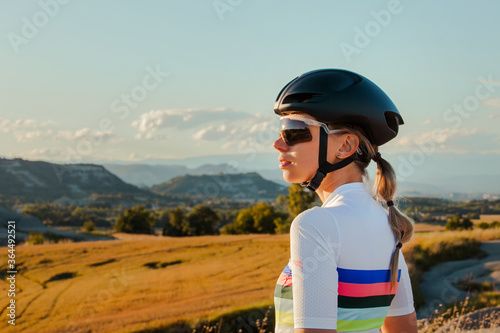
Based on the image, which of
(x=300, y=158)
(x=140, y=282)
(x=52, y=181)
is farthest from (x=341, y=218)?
(x=52, y=181)

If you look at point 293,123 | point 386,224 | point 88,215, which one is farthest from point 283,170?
point 88,215

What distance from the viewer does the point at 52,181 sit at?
159750 millimetres

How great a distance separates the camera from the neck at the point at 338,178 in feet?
7.13

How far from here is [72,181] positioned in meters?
173

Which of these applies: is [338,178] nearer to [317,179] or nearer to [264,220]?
[317,179]

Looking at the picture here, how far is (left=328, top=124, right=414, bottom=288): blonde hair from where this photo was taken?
2.02 metres

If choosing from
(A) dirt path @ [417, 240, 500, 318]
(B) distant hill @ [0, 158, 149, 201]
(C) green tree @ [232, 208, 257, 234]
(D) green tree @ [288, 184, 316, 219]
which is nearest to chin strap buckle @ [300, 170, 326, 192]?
(A) dirt path @ [417, 240, 500, 318]

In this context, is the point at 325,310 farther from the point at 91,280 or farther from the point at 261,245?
the point at 261,245

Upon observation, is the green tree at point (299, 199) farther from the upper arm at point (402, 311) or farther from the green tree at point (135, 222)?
the upper arm at point (402, 311)

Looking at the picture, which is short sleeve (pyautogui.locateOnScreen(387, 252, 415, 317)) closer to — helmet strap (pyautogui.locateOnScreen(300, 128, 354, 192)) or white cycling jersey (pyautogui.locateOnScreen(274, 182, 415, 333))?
white cycling jersey (pyautogui.locateOnScreen(274, 182, 415, 333))

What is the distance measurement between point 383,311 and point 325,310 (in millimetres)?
529

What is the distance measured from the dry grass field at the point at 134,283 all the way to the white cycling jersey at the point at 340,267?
42.5 ft

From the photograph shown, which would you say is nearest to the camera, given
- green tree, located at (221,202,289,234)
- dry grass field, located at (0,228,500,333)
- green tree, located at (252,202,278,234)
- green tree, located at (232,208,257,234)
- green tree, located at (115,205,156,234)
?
dry grass field, located at (0,228,500,333)

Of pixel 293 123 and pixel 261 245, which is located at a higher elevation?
pixel 293 123
